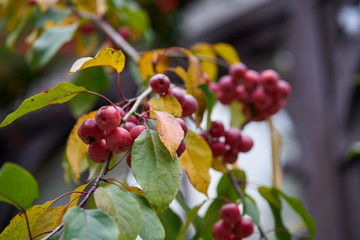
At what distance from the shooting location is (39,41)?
727mm

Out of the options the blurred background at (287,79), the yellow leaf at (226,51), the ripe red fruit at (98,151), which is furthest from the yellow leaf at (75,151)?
the yellow leaf at (226,51)

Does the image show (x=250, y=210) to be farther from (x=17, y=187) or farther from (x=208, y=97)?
(x=17, y=187)

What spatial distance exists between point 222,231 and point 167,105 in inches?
8.5

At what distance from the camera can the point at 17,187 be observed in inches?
15.7

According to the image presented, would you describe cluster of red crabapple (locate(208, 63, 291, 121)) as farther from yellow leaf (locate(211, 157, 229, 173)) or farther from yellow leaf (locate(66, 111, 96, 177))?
yellow leaf (locate(66, 111, 96, 177))

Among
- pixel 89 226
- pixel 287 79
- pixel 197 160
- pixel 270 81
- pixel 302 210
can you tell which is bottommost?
pixel 287 79

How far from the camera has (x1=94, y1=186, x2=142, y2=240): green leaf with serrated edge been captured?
33 cm

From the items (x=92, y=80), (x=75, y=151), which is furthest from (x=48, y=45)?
(x=75, y=151)

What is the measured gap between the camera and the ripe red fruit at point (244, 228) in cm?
54

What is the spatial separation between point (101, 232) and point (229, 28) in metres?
1.63

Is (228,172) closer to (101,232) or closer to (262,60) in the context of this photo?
(101,232)

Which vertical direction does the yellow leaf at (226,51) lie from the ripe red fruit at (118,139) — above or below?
below

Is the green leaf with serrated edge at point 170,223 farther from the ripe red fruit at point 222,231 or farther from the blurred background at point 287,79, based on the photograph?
the blurred background at point 287,79

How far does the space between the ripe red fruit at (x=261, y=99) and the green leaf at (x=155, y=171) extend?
0.37 metres
